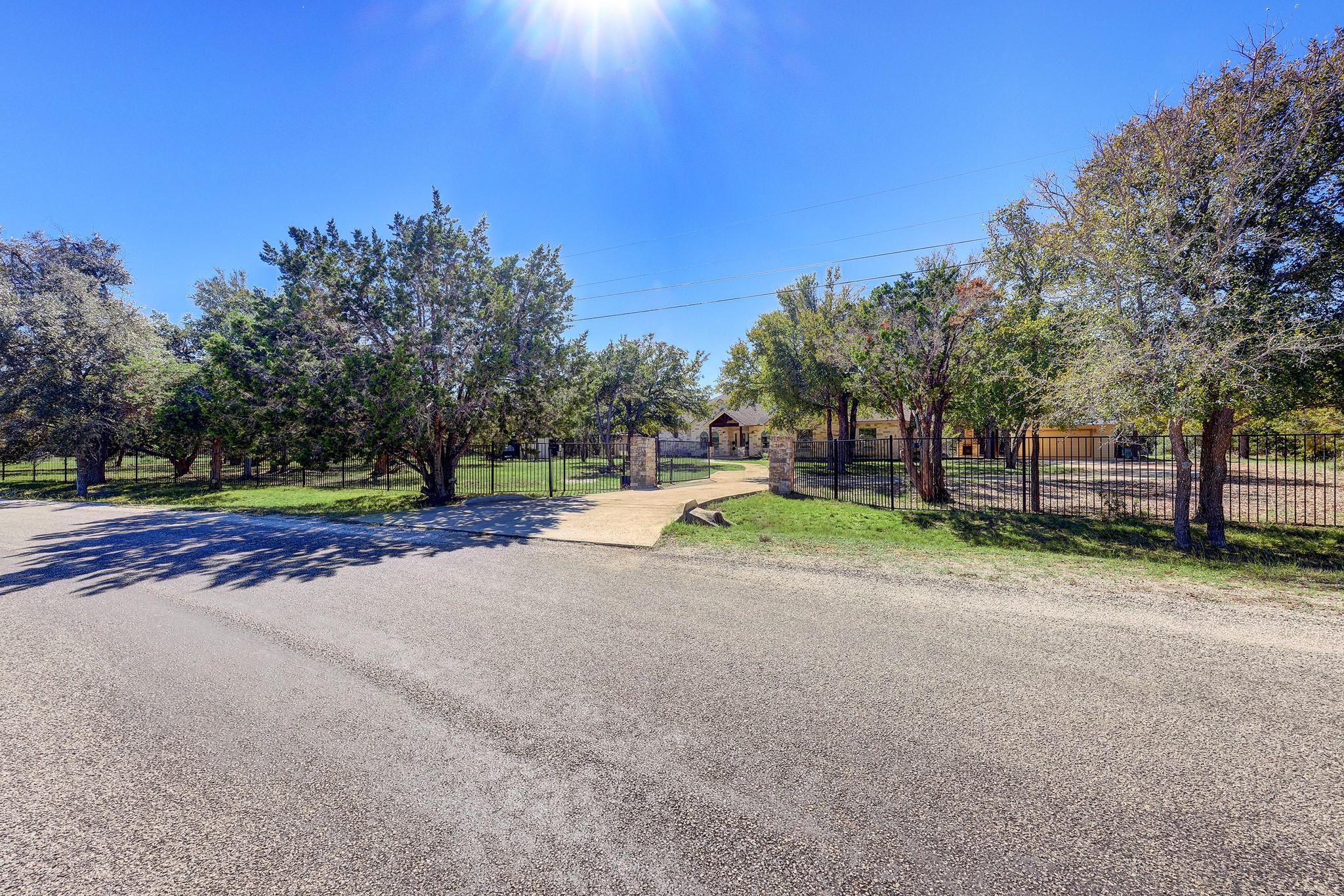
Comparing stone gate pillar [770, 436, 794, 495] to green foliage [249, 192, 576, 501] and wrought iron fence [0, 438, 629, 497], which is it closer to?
wrought iron fence [0, 438, 629, 497]

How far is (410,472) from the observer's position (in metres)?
25.2

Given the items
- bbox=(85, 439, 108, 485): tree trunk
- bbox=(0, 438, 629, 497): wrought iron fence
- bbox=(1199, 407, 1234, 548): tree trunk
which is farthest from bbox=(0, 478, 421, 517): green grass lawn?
bbox=(1199, 407, 1234, 548): tree trunk

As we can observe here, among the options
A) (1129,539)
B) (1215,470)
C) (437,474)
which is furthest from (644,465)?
(1215,470)

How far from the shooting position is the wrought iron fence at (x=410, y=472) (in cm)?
1770

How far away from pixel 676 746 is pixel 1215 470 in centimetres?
1259

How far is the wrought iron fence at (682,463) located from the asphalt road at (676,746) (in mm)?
15471

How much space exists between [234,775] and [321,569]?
521 cm

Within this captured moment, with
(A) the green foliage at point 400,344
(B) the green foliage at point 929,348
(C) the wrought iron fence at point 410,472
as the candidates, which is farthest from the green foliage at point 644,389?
(B) the green foliage at point 929,348

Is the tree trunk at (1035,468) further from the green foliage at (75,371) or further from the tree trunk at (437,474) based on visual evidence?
the green foliage at (75,371)

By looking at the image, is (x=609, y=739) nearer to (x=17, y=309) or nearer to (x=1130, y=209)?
(x=1130, y=209)

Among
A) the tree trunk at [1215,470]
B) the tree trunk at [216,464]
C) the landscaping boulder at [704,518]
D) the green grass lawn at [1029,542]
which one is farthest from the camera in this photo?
the tree trunk at [216,464]

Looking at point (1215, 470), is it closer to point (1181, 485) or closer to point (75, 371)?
point (1181, 485)

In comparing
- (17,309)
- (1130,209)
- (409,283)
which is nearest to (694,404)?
(409,283)

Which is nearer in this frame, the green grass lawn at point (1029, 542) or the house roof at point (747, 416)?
the green grass lawn at point (1029, 542)
